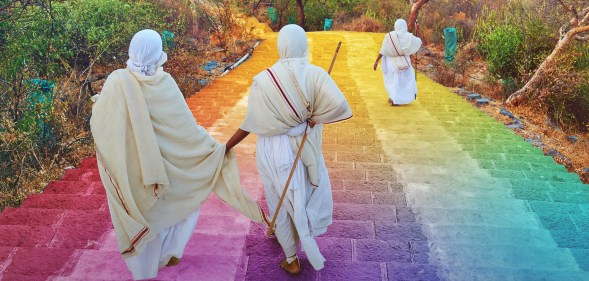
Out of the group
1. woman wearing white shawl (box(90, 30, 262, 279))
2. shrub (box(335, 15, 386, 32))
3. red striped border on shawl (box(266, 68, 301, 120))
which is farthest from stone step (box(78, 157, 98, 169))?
shrub (box(335, 15, 386, 32))

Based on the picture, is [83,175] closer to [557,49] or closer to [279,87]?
[279,87]

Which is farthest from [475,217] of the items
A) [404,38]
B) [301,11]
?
[301,11]

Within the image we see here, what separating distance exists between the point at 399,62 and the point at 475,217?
453 centimetres

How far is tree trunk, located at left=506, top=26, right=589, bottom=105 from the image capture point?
29.6ft

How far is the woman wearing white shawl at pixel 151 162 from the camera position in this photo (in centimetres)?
283

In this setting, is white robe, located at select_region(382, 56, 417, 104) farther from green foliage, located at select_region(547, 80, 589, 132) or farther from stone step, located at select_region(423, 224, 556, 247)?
stone step, located at select_region(423, 224, 556, 247)

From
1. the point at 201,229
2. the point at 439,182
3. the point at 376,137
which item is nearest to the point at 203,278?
the point at 201,229

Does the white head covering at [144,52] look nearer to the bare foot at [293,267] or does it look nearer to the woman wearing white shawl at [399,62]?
the bare foot at [293,267]

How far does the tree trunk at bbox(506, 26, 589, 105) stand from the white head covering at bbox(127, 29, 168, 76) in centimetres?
843

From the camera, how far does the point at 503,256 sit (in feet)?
11.2

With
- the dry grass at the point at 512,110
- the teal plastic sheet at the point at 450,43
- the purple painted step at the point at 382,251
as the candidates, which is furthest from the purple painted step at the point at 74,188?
the teal plastic sheet at the point at 450,43

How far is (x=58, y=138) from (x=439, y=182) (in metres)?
4.89

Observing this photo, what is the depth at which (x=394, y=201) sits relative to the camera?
14.7 ft

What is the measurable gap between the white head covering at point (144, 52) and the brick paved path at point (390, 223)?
4.21 feet
